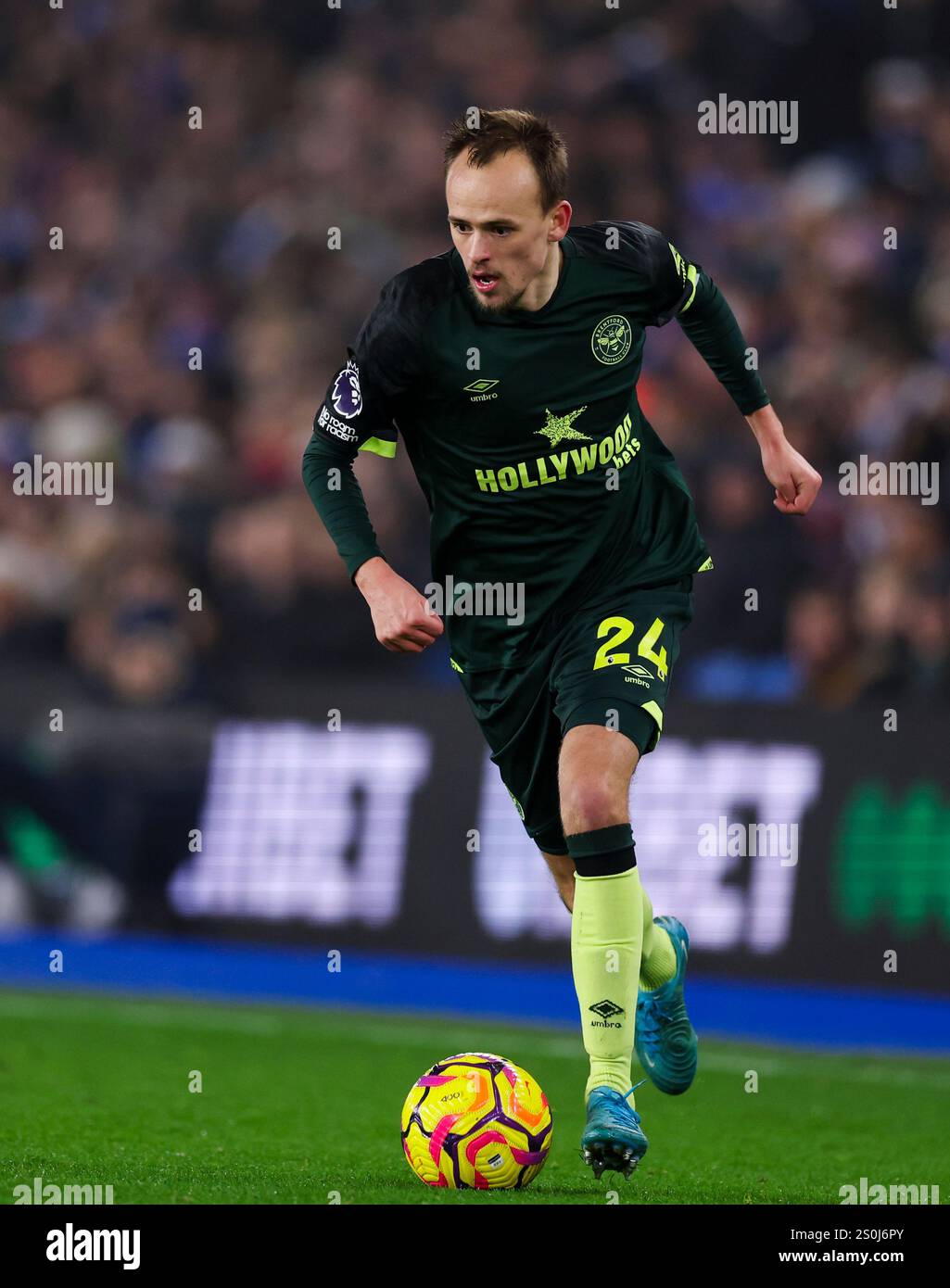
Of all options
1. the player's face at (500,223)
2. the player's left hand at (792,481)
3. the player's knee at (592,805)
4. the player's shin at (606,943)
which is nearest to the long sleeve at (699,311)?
the player's left hand at (792,481)

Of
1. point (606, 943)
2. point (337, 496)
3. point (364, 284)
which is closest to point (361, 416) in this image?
point (337, 496)

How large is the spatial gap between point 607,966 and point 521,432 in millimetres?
1388

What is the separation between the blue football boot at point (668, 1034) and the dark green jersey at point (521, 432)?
3.46 feet

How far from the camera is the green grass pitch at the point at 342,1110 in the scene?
16.2ft

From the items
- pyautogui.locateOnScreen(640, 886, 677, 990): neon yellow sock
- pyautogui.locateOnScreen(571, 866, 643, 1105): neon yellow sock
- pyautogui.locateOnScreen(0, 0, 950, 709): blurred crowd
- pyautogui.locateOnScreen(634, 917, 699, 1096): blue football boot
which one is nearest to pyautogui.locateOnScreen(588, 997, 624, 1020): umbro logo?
pyautogui.locateOnScreen(571, 866, 643, 1105): neon yellow sock

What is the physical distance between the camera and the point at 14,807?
11.0 m

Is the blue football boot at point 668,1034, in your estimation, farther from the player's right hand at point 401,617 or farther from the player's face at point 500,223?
the player's face at point 500,223

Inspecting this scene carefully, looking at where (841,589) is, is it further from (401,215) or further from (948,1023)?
(401,215)

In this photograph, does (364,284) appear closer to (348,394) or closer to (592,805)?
(348,394)

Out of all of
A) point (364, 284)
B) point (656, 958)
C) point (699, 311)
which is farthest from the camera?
point (364, 284)

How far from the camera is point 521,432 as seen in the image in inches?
Answer: 205

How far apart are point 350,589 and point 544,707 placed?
6.34 m

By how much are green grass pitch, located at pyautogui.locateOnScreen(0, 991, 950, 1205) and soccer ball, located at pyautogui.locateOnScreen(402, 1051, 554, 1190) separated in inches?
2.9

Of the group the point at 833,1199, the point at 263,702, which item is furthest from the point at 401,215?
the point at 833,1199
